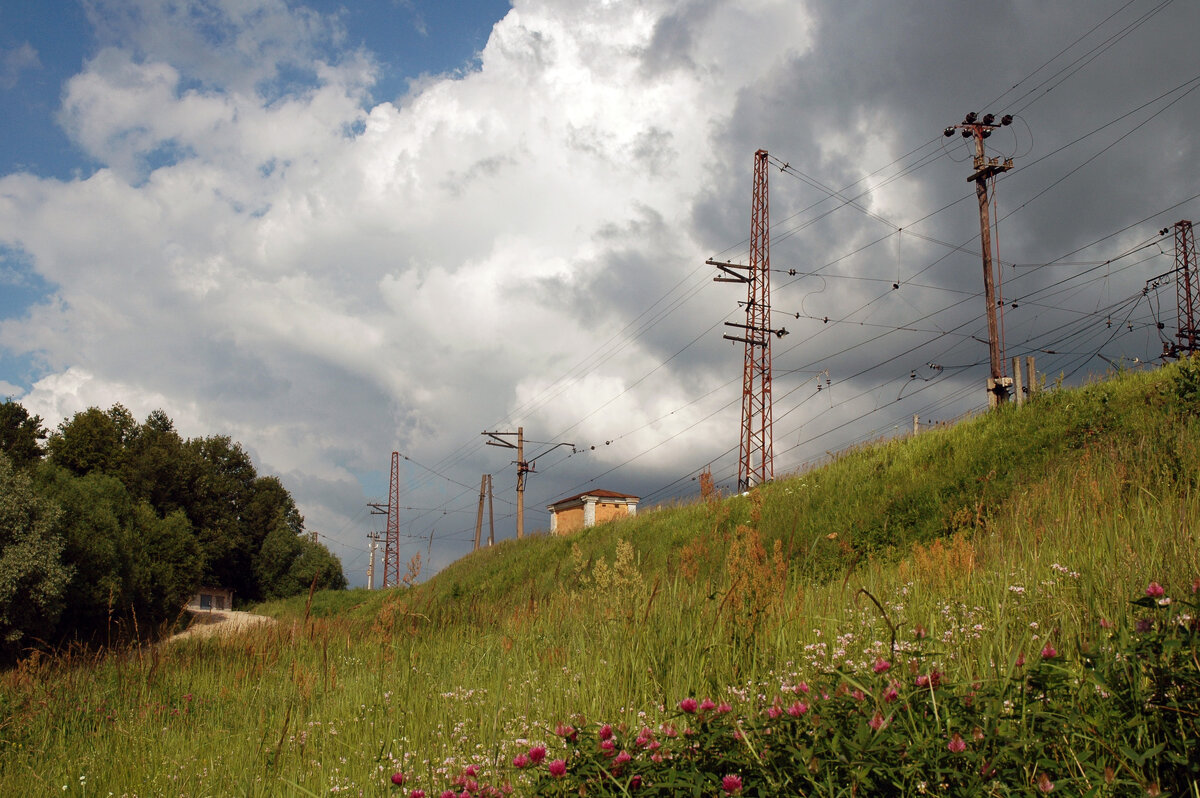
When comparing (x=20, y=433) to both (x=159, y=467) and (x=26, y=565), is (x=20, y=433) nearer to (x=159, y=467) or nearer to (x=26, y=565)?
(x=159, y=467)

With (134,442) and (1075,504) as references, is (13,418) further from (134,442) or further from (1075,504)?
(1075,504)

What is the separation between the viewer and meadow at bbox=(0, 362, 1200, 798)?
6.29 ft

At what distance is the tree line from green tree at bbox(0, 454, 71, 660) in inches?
1.7

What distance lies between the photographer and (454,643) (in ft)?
21.4

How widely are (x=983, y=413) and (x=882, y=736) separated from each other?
1516 centimetres

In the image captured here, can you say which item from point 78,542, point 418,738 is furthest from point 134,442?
point 418,738

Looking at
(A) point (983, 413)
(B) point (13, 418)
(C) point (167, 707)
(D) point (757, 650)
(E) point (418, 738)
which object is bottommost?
(C) point (167, 707)

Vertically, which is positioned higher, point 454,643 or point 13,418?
point 13,418

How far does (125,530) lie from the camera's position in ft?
114

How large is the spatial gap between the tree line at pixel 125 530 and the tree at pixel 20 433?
0.25 ft

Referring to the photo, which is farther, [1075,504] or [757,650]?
[1075,504]

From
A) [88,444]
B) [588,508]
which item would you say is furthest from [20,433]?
[588,508]

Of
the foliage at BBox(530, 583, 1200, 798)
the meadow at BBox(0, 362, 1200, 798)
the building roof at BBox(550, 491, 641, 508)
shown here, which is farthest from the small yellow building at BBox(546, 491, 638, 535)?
the foliage at BBox(530, 583, 1200, 798)

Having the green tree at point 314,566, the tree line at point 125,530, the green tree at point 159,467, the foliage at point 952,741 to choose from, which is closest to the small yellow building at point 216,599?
the tree line at point 125,530
